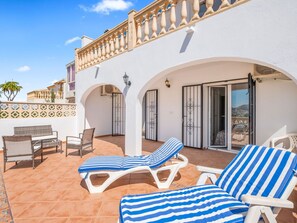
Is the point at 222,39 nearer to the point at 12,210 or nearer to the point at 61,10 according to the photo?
the point at 12,210

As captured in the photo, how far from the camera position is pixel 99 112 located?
9.96 m

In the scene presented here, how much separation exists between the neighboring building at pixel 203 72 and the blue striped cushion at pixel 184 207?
2195 millimetres

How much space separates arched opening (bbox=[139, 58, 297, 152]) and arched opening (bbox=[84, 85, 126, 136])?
3.38 m

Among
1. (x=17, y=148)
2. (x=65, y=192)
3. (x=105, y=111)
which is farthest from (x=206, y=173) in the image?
(x=105, y=111)

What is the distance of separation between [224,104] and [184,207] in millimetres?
5549

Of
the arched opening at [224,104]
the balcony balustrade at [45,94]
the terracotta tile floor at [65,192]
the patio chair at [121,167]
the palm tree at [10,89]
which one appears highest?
the palm tree at [10,89]

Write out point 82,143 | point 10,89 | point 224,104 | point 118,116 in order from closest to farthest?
point 82,143, point 224,104, point 118,116, point 10,89

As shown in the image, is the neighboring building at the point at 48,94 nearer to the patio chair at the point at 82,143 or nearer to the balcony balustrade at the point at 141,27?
the balcony balustrade at the point at 141,27

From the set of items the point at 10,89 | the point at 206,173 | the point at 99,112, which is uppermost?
the point at 10,89

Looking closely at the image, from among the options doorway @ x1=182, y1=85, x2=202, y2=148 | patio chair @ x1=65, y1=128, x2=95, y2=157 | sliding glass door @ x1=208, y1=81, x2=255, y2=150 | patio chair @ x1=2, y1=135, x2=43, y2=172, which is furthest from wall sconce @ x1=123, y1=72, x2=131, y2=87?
sliding glass door @ x1=208, y1=81, x2=255, y2=150

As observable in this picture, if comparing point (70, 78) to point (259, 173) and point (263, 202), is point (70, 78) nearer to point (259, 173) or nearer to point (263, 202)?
point (259, 173)

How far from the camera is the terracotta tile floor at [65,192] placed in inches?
100

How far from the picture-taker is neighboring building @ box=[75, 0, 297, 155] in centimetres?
291

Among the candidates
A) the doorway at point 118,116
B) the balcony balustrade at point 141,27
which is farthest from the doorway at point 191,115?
the doorway at point 118,116
